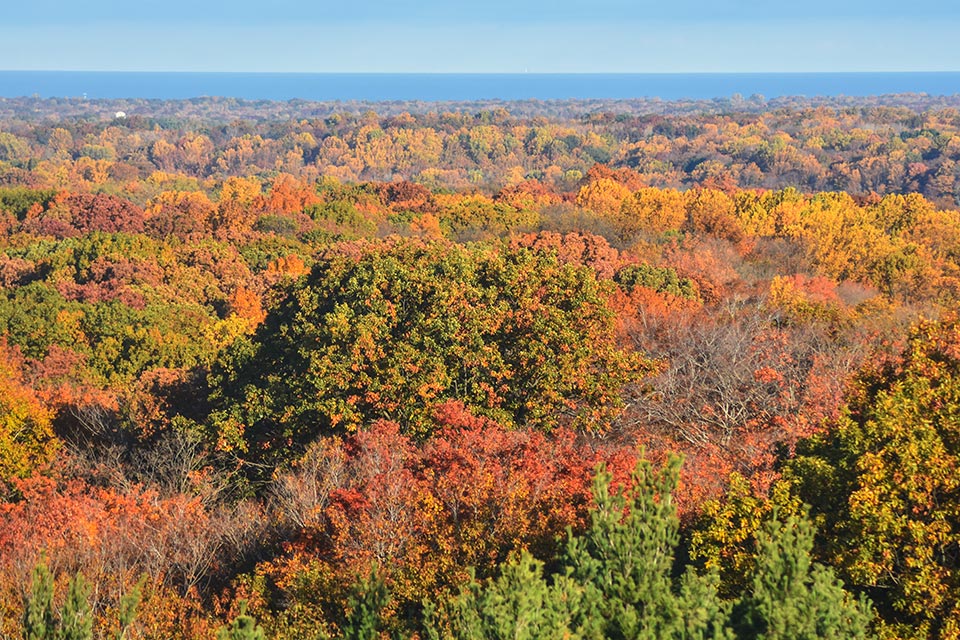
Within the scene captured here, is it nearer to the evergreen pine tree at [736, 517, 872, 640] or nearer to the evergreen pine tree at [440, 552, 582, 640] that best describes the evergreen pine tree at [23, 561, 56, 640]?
the evergreen pine tree at [440, 552, 582, 640]

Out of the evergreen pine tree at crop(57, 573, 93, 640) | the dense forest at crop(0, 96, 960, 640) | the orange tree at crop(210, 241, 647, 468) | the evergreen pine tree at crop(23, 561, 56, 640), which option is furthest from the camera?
the orange tree at crop(210, 241, 647, 468)

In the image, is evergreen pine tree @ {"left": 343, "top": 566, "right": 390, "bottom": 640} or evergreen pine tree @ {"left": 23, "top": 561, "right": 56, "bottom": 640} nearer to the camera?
evergreen pine tree @ {"left": 23, "top": 561, "right": 56, "bottom": 640}

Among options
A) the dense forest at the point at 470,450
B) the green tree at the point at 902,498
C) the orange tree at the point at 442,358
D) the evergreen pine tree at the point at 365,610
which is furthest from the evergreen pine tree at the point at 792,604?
the orange tree at the point at 442,358

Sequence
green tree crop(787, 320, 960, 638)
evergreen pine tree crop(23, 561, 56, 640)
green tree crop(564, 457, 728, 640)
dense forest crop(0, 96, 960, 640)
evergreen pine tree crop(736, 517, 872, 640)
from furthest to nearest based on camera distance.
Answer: green tree crop(787, 320, 960, 638) < dense forest crop(0, 96, 960, 640) < evergreen pine tree crop(23, 561, 56, 640) < green tree crop(564, 457, 728, 640) < evergreen pine tree crop(736, 517, 872, 640)

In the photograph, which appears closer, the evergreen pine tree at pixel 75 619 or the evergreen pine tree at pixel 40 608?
the evergreen pine tree at pixel 75 619

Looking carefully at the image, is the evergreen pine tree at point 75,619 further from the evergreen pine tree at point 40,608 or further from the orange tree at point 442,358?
the orange tree at point 442,358

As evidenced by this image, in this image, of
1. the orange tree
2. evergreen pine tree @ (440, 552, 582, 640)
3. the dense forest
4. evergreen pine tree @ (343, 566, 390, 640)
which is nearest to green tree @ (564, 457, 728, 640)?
the dense forest

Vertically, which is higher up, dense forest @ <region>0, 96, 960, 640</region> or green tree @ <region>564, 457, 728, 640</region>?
green tree @ <region>564, 457, 728, 640</region>

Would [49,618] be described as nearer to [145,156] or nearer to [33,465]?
[33,465]

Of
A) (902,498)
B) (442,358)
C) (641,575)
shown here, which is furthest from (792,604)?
(442,358)

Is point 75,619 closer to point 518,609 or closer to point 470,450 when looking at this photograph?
point 518,609

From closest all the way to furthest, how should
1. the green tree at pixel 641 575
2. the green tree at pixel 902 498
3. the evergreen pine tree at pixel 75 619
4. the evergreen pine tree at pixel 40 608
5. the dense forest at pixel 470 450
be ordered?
1. the green tree at pixel 641 575
2. the evergreen pine tree at pixel 75 619
3. the evergreen pine tree at pixel 40 608
4. the dense forest at pixel 470 450
5. the green tree at pixel 902 498

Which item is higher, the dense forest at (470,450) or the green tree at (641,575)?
the green tree at (641,575)

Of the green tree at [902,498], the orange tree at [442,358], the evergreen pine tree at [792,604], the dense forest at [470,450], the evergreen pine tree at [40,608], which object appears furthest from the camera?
the orange tree at [442,358]
